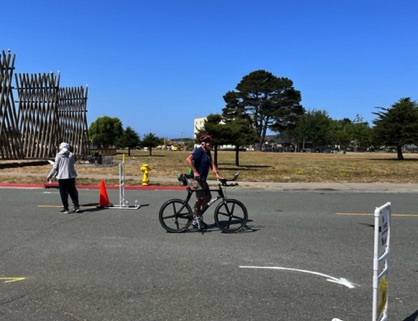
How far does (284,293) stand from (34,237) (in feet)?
16.0

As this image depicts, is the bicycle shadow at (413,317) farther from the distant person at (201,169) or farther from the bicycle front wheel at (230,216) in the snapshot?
the distant person at (201,169)

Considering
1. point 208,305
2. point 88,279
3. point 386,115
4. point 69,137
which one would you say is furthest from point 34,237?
Result: point 386,115

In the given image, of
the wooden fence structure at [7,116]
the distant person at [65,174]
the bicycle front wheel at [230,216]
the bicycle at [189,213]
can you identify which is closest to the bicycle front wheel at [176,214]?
the bicycle at [189,213]

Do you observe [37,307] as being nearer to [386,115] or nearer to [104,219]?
[104,219]

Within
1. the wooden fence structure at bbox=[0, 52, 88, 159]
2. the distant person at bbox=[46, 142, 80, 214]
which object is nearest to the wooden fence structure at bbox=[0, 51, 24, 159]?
the wooden fence structure at bbox=[0, 52, 88, 159]

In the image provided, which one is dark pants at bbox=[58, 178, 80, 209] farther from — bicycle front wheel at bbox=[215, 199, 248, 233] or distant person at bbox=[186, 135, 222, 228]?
bicycle front wheel at bbox=[215, 199, 248, 233]

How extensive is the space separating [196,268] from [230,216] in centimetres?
264

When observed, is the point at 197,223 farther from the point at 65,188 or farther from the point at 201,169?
the point at 65,188

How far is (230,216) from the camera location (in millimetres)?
8500

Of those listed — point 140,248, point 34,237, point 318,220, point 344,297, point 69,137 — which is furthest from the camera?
point 69,137

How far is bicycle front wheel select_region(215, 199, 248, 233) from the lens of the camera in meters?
8.41

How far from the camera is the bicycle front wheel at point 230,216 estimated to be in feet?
27.6

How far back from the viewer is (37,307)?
4527mm

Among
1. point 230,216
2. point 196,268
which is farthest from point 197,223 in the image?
point 196,268
